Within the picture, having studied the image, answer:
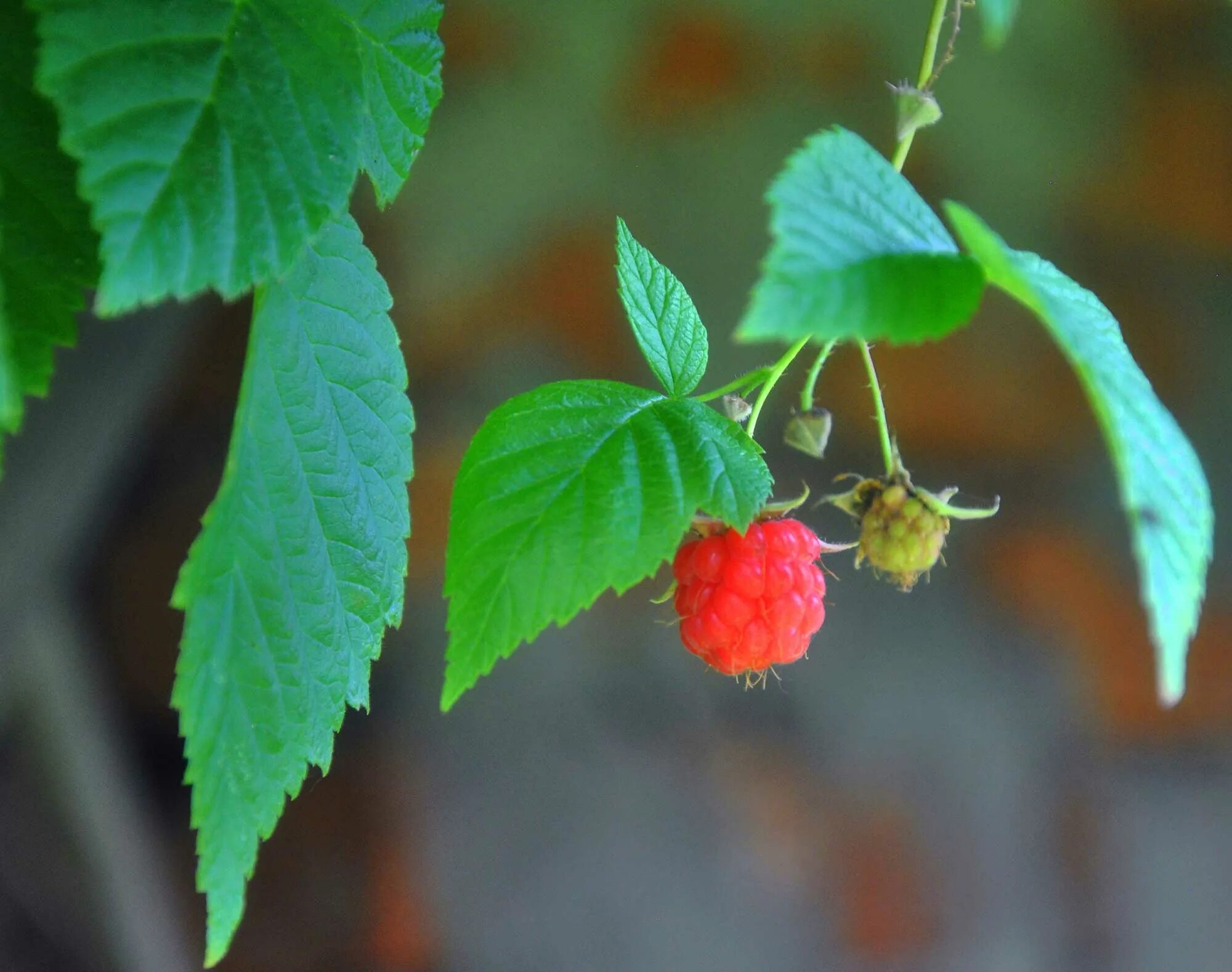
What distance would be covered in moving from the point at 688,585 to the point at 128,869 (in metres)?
1.21

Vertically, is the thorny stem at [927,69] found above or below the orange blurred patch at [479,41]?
above

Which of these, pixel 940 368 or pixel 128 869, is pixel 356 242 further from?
pixel 128 869

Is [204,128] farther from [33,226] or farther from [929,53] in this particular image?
[929,53]

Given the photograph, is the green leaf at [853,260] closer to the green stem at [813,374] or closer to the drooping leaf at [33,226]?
the green stem at [813,374]

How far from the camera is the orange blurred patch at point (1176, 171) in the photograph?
4.12ft

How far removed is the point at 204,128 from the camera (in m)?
0.38

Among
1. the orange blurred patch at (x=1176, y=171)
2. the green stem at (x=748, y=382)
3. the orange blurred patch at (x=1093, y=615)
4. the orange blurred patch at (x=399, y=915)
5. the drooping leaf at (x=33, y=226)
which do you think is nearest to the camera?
the drooping leaf at (x=33, y=226)

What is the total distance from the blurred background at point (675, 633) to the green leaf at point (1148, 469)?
100 centimetres

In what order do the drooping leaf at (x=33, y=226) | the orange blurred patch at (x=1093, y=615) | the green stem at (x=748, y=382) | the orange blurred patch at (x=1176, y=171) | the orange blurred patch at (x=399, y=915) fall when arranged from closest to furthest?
the drooping leaf at (x=33, y=226) < the green stem at (x=748, y=382) < the orange blurred patch at (x=1176, y=171) < the orange blurred patch at (x=1093, y=615) < the orange blurred patch at (x=399, y=915)

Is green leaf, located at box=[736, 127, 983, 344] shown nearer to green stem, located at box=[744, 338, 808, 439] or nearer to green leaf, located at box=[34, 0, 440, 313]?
green stem, located at box=[744, 338, 808, 439]

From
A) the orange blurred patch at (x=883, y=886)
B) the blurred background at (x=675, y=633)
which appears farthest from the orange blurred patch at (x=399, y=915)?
the orange blurred patch at (x=883, y=886)

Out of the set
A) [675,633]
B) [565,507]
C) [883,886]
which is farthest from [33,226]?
[883,886]

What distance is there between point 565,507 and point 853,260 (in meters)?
0.18

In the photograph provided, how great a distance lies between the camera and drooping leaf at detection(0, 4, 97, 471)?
40cm
